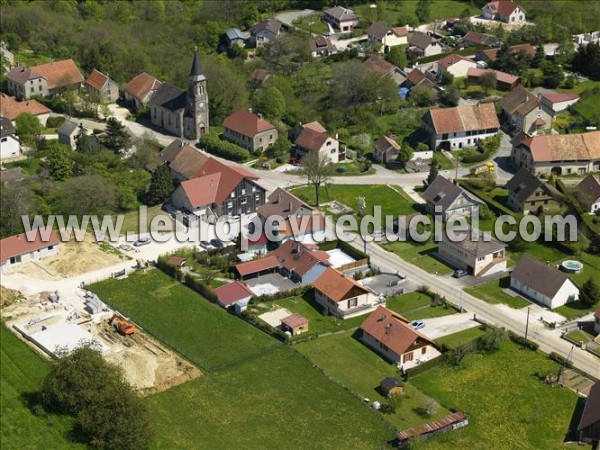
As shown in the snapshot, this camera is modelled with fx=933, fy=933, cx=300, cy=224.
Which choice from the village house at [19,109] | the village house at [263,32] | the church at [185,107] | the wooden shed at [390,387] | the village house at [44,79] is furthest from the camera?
the village house at [263,32]

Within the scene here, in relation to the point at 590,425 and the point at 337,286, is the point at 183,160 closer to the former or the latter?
the point at 337,286

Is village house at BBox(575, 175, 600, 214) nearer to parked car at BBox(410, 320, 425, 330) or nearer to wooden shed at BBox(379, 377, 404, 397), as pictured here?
parked car at BBox(410, 320, 425, 330)

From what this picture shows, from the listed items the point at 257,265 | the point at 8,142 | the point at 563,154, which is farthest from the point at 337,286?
the point at 8,142

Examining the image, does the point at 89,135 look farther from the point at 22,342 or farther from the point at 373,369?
the point at 373,369

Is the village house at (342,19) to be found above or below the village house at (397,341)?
above

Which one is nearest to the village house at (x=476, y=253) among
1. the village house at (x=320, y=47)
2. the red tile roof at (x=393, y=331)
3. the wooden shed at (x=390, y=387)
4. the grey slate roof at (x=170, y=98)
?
the red tile roof at (x=393, y=331)

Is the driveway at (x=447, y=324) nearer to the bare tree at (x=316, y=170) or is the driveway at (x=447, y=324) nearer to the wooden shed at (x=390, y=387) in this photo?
the wooden shed at (x=390, y=387)
